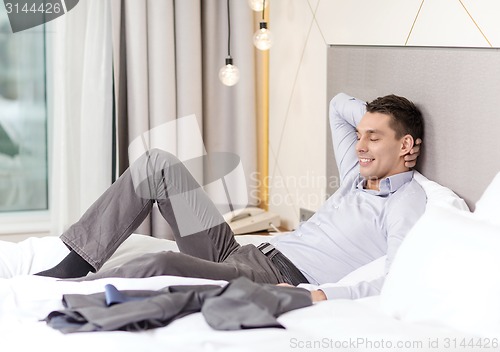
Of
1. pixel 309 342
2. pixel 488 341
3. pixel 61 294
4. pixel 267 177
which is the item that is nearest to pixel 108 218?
pixel 61 294

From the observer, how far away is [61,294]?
2051mm

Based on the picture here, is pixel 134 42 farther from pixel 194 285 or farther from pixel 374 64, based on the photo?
pixel 194 285

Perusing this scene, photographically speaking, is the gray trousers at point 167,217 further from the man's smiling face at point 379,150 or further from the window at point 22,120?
the window at point 22,120

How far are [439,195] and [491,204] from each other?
296mm

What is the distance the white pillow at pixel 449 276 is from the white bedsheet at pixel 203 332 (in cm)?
4

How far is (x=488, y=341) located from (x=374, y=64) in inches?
57.0

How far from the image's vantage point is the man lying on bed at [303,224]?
8.33ft

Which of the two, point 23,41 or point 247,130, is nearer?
point 23,41

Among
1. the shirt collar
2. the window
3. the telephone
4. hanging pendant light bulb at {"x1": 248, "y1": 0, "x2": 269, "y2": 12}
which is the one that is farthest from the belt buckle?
the window

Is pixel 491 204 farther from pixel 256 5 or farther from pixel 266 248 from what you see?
pixel 256 5

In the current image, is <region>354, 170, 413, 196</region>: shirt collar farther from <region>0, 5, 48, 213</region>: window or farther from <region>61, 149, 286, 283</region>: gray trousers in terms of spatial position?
<region>0, 5, 48, 213</region>: window

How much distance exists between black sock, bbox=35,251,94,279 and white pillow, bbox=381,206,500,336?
3.27ft

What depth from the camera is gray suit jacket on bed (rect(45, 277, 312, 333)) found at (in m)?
1.83

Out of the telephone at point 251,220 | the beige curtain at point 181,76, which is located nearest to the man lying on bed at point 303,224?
the telephone at point 251,220
